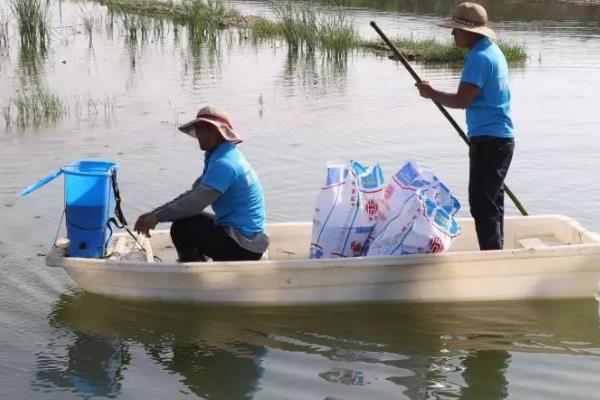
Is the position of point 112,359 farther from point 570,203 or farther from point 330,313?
point 570,203

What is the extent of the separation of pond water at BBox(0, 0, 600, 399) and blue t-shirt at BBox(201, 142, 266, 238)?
0.52 metres

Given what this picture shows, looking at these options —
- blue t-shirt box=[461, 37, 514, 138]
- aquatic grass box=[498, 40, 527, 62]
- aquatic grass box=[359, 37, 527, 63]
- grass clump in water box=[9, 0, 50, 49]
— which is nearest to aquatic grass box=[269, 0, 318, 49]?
aquatic grass box=[359, 37, 527, 63]

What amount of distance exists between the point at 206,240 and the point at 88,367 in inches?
39.7

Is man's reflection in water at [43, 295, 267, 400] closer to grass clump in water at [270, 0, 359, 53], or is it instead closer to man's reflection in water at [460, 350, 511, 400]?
man's reflection in water at [460, 350, 511, 400]

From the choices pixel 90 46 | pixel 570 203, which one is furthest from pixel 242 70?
pixel 570 203

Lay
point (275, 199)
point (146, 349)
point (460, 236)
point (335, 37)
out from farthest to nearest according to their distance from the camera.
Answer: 1. point (335, 37)
2. point (275, 199)
3. point (460, 236)
4. point (146, 349)

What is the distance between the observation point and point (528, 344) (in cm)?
502

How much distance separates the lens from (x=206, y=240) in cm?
523

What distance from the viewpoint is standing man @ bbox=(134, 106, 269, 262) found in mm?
5016

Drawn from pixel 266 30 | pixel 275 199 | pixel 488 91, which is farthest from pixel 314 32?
pixel 488 91

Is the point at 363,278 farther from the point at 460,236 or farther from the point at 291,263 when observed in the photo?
the point at 460,236

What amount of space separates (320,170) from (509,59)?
29.1ft

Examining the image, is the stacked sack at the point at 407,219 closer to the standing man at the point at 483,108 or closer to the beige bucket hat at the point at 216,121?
the standing man at the point at 483,108

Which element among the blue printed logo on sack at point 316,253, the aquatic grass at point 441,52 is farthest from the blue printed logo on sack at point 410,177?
the aquatic grass at point 441,52
